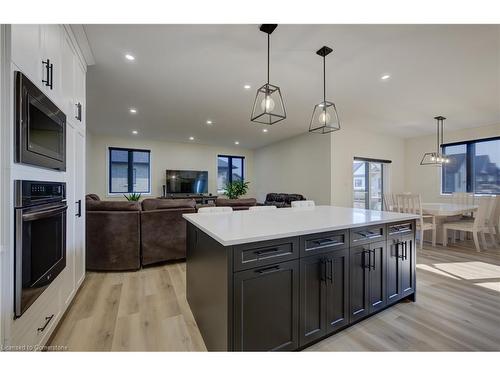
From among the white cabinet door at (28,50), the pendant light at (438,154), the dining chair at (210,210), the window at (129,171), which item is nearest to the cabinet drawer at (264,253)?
the dining chair at (210,210)

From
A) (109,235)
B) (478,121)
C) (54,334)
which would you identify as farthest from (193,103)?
(478,121)

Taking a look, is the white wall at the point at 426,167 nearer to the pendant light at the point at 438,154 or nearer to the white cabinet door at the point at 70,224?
the pendant light at the point at 438,154

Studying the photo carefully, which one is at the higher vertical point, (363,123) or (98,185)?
(363,123)

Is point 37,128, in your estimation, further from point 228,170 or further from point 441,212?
point 228,170

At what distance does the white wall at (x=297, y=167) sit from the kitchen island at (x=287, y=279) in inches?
154

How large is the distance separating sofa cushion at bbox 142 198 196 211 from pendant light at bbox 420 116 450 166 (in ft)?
17.0

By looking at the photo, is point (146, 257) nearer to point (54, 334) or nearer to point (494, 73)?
point (54, 334)

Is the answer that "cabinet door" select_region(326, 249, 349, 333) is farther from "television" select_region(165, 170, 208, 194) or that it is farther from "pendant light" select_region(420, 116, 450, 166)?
"television" select_region(165, 170, 208, 194)

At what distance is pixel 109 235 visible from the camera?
2.97 metres

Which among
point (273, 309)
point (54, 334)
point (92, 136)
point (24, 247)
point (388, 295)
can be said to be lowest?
point (54, 334)

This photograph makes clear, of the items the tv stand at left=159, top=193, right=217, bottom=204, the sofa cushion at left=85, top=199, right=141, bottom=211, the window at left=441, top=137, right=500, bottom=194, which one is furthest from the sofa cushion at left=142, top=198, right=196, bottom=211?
the window at left=441, top=137, right=500, bottom=194

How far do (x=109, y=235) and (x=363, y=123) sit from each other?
575cm

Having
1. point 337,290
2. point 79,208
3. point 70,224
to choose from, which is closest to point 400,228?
point 337,290

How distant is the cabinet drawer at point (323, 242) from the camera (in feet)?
4.81
